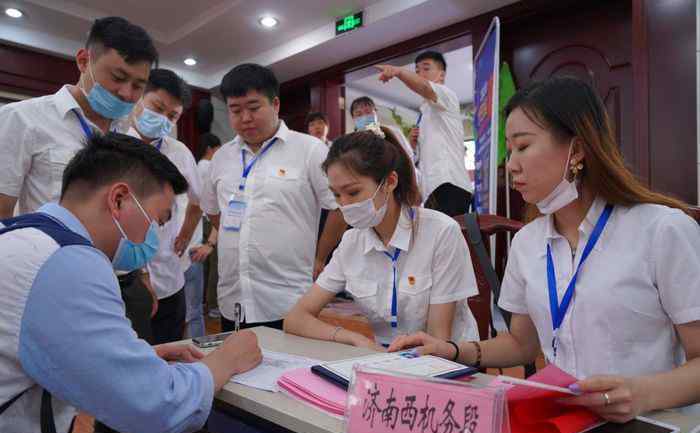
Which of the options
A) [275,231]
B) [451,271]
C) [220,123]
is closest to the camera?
[451,271]

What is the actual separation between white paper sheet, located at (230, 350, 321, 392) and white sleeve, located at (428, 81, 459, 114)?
2.46 metres

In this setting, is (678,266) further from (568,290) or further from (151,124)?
(151,124)

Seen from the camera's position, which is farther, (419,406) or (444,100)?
(444,100)

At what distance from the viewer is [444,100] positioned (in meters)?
3.37

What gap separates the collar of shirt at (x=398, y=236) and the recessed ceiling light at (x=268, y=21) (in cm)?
374

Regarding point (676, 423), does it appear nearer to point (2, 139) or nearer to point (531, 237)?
point (531, 237)

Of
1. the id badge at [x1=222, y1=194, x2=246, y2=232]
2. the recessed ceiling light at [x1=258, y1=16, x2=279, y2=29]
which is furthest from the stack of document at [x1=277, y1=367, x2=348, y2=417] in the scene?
the recessed ceiling light at [x1=258, y1=16, x2=279, y2=29]

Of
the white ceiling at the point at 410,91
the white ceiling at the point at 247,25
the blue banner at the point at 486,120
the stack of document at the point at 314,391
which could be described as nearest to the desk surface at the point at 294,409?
the stack of document at the point at 314,391

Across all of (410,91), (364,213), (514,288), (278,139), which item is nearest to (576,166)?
(514,288)

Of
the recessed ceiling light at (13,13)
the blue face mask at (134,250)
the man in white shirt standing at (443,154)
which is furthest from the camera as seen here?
the recessed ceiling light at (13,13)

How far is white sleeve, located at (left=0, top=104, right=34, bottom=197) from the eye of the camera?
1.60 meters

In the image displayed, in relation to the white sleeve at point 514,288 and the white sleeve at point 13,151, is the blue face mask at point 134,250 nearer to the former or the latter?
the white sleeve at point 13,151

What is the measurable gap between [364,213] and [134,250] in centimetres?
72

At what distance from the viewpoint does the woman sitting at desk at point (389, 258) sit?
157 cm
